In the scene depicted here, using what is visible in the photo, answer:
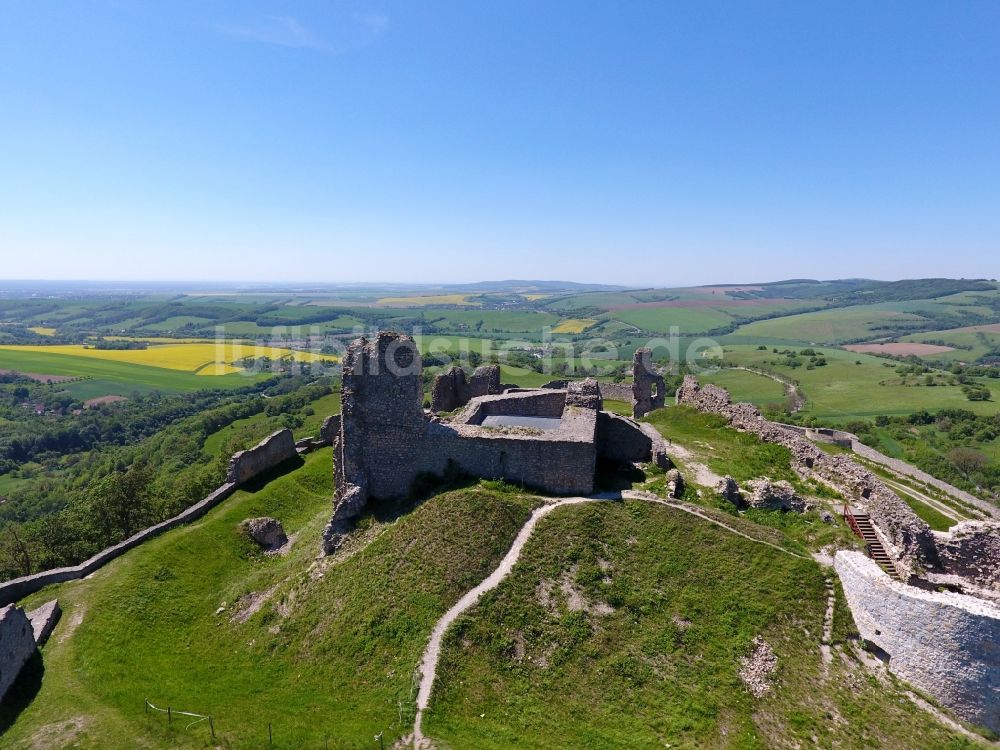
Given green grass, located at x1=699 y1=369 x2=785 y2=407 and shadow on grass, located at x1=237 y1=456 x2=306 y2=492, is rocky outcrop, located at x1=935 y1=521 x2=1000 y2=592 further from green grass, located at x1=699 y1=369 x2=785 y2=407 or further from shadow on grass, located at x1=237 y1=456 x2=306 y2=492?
green grass, located at x1=699 y1=369 x2=785 y2=407

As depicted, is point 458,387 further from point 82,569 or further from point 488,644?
point 82,569

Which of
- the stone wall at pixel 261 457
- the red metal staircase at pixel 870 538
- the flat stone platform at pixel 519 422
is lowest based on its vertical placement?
the stone wall at pixel 261 457

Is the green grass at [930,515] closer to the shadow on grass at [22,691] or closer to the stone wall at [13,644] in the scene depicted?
the shadow on grass at [22,691]

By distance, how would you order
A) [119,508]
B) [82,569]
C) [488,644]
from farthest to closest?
[119,508] → [82,569] → [488,644]

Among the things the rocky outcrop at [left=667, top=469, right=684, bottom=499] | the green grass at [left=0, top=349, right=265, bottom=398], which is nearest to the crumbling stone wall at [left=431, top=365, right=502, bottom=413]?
the rocky outcrop at [left=667, top=469, right=684, bottom=499]

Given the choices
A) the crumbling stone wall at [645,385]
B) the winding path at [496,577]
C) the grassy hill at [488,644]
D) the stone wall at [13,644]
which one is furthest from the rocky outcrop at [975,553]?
the stone wall at [13,644]

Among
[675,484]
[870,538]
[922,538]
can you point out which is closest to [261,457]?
[675,484]

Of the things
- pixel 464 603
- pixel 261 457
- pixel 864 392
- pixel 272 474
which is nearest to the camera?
pixel 464 603
